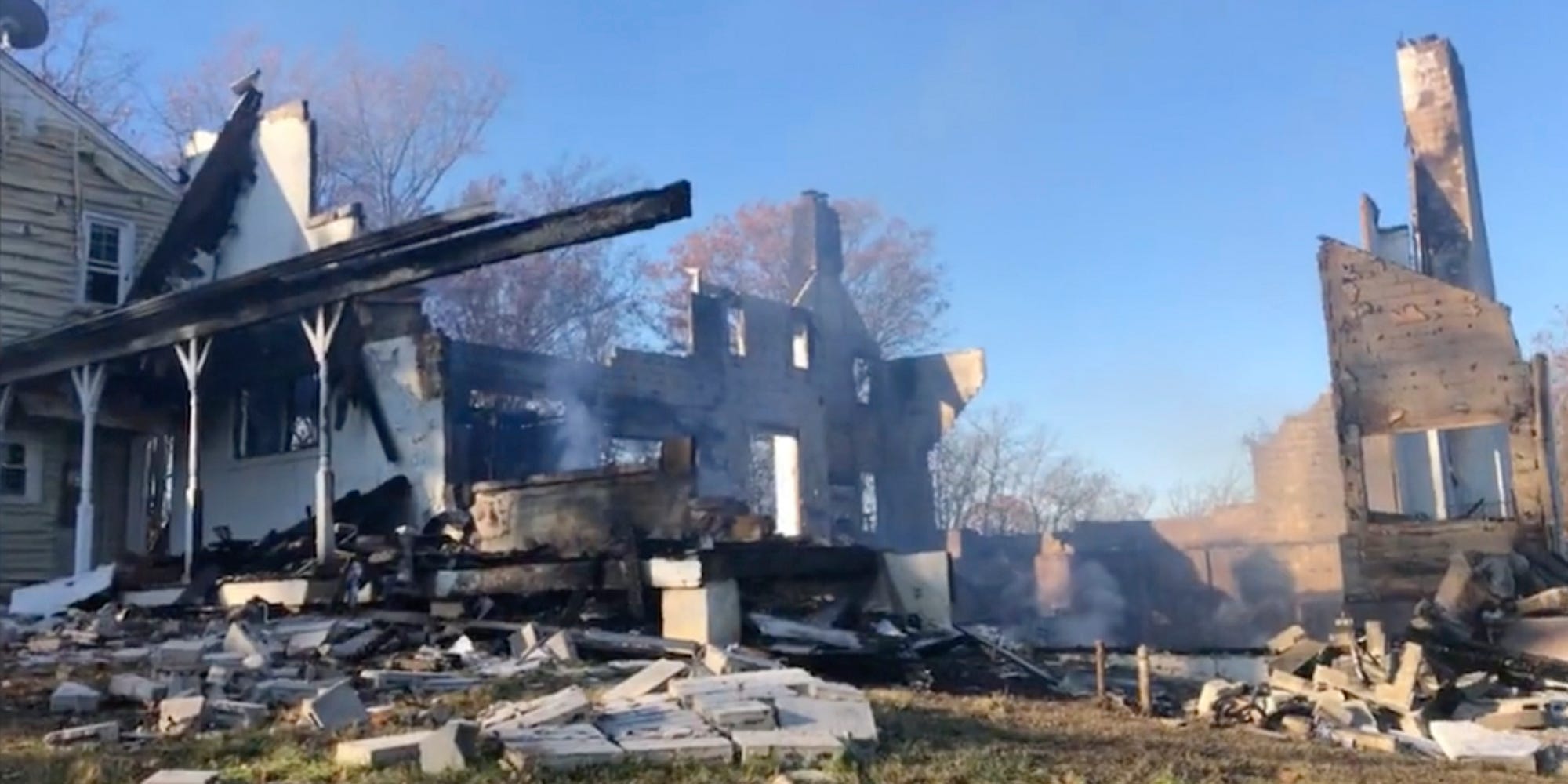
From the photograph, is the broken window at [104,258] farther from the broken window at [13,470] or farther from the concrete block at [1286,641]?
the concrete block at [1286,641]

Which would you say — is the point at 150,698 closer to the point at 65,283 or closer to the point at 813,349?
the point at 65,283

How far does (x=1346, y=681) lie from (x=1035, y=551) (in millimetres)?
17620

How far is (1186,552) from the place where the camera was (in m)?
27.1

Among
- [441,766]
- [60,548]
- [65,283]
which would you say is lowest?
[441,766]

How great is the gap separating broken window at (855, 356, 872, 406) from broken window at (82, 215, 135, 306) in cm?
1734

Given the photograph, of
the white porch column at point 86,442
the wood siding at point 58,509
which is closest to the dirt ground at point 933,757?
the white porch column at point 86,442

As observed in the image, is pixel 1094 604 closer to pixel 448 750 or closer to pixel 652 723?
pixel 652 723

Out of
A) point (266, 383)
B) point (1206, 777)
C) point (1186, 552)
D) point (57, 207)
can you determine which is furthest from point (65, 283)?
point (1186, 552)

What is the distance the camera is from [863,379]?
110ft

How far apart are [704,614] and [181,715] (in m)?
4.88

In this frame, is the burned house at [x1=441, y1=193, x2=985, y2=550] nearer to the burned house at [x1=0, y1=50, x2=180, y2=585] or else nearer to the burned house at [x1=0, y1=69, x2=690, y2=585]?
the burned house at [x1=0, y1=69, x2=690, y2=585]

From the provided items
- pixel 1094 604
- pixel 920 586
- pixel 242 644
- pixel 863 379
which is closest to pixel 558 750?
pixel 242 644

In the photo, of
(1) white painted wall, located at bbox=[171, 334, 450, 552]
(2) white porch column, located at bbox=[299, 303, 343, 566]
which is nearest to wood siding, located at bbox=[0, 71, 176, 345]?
(1) white painted wall, located at bbox=[171, 334, 450, 552]

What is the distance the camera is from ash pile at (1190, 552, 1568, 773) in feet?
31.3
